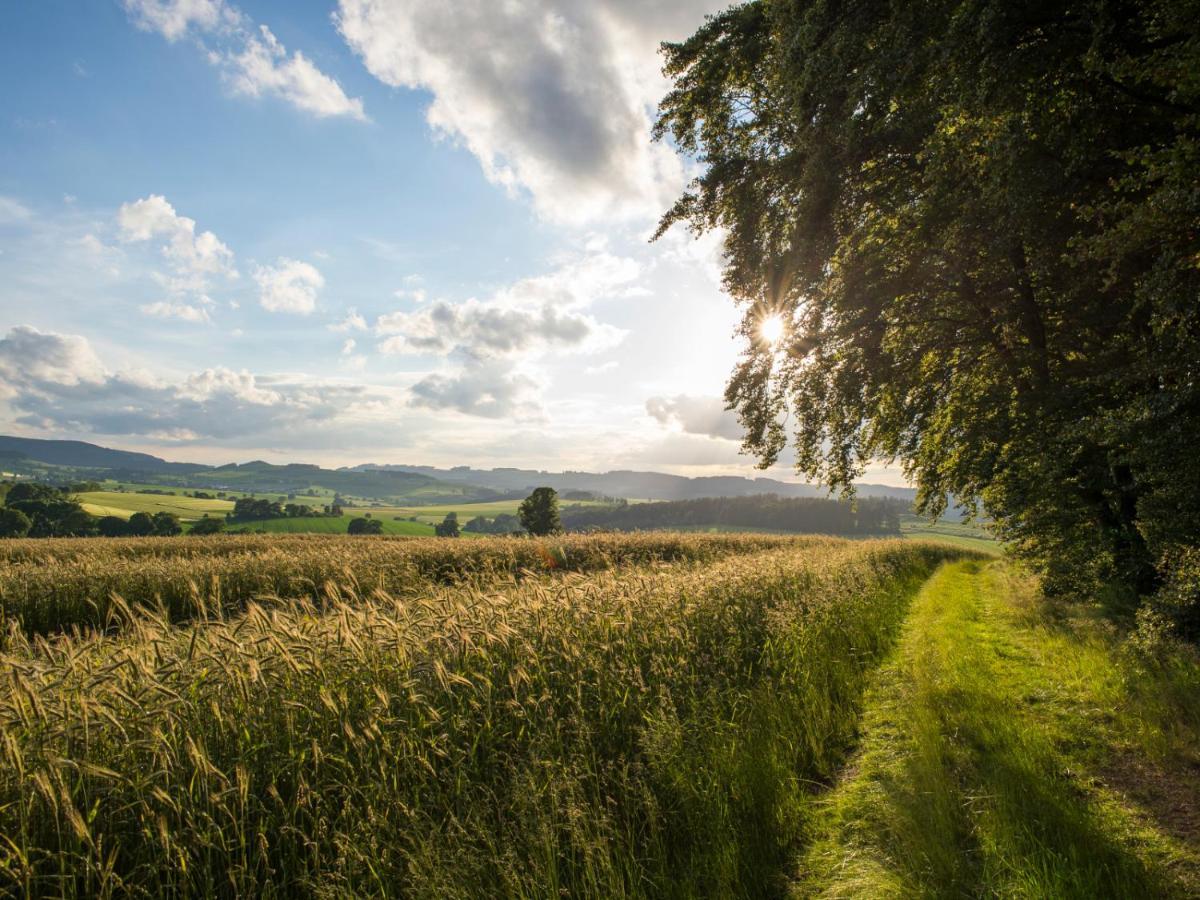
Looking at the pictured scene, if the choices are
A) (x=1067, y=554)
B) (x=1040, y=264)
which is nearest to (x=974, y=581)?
(x=1067, y=554)

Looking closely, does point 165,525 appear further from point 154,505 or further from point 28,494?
point 154,505

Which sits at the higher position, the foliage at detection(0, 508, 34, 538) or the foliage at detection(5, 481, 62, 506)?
the foliage at detection(5, 481, 62, 506)

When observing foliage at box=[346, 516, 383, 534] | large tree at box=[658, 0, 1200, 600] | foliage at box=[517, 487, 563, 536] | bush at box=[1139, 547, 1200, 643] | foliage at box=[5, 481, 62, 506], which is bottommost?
foliage at box=[346, 516, 383, 534]

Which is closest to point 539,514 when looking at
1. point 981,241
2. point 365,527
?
point 365,527

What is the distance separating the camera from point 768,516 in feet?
367

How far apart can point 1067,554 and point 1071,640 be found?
121 inches

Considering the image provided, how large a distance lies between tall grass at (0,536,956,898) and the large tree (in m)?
5.54

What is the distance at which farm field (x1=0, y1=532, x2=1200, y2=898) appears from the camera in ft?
9.93

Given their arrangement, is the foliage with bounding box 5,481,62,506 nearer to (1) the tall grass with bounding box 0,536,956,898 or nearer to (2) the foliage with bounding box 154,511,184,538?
(2) the foliage with bounding box 154,511,184,538

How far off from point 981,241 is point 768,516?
108 meters

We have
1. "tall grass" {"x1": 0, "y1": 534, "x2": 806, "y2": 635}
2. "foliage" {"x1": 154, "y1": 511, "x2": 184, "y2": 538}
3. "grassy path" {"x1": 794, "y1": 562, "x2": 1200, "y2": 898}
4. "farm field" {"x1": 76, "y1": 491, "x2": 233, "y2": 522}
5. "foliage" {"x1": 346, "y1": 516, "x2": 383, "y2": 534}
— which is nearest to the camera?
"grassy path" {"x1": 794, "y1": 562, "x2": 1200, "y2": 898}

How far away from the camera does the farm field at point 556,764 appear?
119 inches

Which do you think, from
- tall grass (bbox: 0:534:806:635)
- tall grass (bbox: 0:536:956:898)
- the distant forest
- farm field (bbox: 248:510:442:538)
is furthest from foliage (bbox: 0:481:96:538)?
tall grass (bbox: 0:536:956:898)

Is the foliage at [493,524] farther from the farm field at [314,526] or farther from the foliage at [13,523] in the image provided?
the foliage at [13,523]
